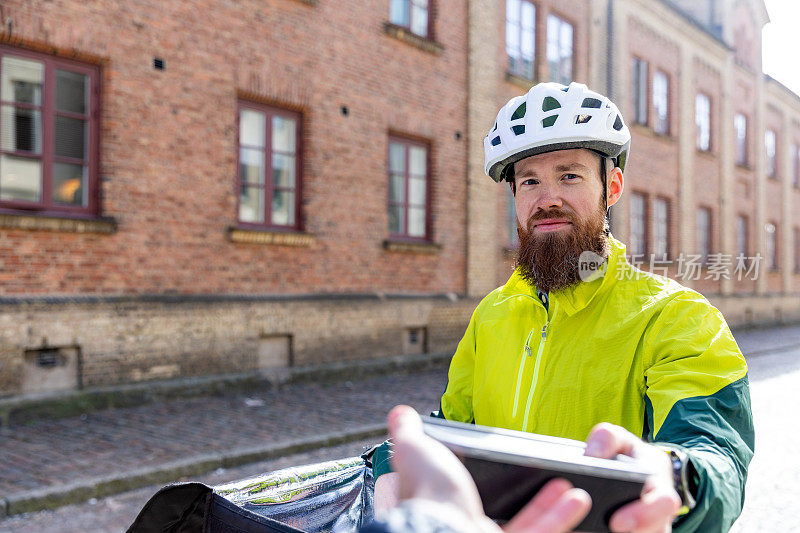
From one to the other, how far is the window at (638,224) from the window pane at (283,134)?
11.2m

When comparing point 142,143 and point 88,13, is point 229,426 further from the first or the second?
point 88,13

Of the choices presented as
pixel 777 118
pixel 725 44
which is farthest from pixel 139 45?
pixel 777 118

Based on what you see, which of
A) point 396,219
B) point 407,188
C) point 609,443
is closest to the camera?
point 609,443

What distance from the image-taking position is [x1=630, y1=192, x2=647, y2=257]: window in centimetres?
1856

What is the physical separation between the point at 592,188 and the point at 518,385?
61cm

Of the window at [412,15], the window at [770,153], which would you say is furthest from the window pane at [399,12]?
the window at [770,153]

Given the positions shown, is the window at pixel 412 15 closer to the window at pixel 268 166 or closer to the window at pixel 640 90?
the window at pixel 268 166

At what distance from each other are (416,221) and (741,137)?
18387mm

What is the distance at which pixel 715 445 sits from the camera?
1.32 m

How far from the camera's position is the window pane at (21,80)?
Result: 7559mm

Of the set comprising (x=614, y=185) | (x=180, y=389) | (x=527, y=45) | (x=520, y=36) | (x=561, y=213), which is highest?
(x=520, y=36)

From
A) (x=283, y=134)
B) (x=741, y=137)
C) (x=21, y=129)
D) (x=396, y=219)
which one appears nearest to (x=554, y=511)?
(x=21, y=129)

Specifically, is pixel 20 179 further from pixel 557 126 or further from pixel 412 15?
pixel 557 126

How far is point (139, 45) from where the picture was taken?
8461 millimetres
